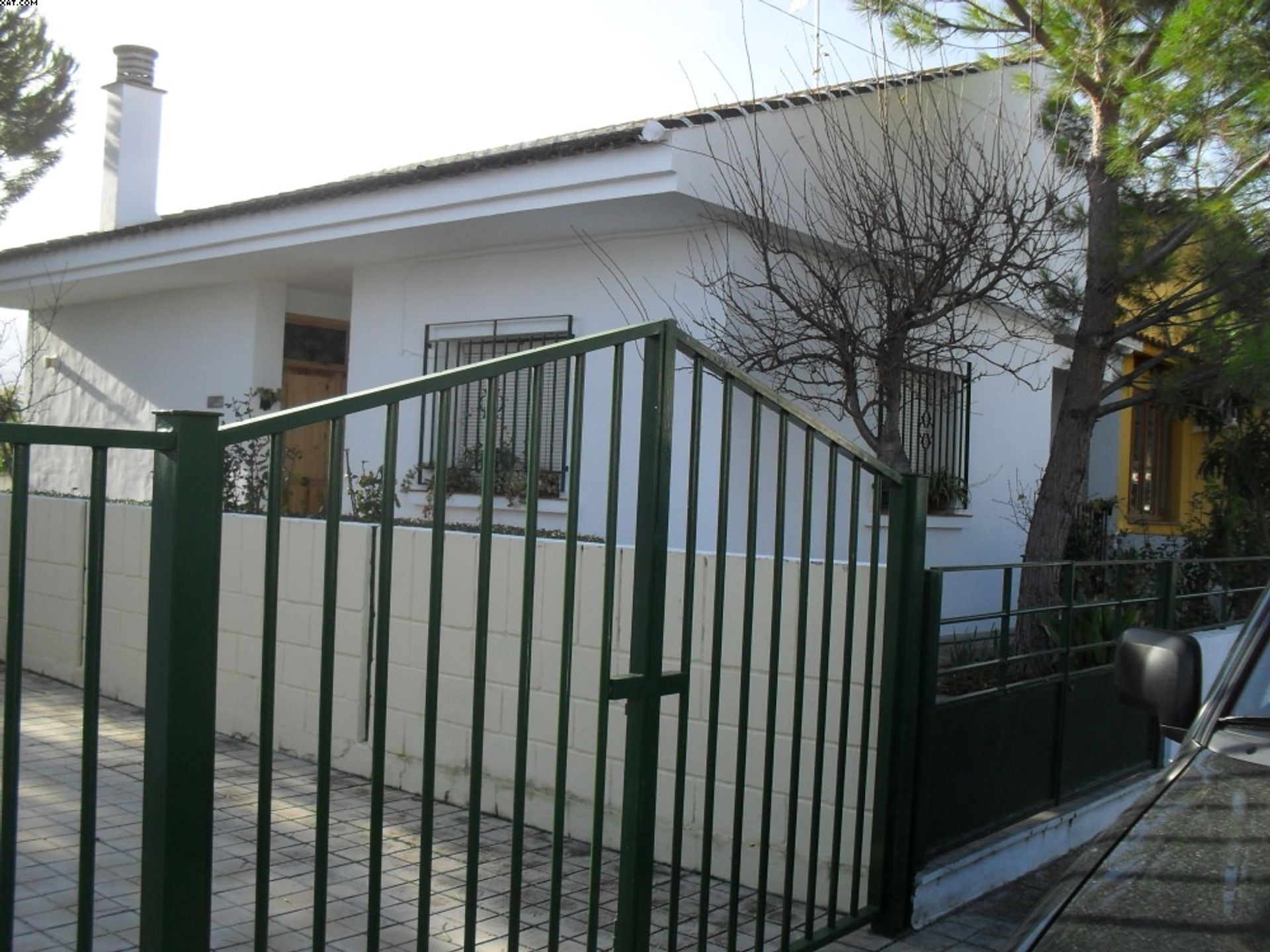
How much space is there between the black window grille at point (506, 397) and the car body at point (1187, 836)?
646 cm

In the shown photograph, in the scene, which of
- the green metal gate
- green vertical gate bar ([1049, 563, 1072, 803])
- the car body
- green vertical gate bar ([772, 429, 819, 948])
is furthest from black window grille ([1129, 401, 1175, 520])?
the car body

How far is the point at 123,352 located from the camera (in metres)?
14.0

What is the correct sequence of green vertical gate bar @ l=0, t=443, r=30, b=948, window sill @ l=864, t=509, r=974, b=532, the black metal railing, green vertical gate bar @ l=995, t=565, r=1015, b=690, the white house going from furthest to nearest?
window sill @ l=864, t=509, r=974, b=532 < the white house < green vertical gate bar @ l=995, t=565, r=1015, b=690 < the black metal railing < green vertical gate bar @ l=0, t=443, r=30, b=948

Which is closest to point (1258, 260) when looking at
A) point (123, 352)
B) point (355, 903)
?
point (355, 903)

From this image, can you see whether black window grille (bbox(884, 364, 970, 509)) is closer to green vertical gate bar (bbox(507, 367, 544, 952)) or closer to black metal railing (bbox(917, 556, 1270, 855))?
black metal railing (bbox(917, 556, 1270, 855))

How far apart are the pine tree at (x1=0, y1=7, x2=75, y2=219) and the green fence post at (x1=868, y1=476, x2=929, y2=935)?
13.5m

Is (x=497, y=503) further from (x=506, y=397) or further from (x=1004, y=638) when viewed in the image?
(x=1004, y=638)

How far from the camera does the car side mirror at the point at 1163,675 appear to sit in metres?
3.17

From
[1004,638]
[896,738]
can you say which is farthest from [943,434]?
[896,738]

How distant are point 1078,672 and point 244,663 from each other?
4.74m

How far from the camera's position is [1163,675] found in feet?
10.5

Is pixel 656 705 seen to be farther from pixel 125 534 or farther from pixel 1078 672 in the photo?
pixel 125 534

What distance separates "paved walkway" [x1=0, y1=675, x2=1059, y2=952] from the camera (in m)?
4.55

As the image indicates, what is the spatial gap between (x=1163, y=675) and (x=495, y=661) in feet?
11.6
